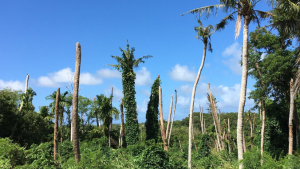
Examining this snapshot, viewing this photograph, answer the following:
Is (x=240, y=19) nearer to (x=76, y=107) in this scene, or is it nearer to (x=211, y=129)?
(x=76, y=107)

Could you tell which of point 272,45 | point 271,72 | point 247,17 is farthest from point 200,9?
point 272,45

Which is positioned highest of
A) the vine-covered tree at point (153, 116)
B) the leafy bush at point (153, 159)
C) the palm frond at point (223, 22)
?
the palm frond at point (223, 22)

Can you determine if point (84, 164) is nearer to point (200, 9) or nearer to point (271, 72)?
point (200, 9)

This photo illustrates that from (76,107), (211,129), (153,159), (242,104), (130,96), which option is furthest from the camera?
(211,129)

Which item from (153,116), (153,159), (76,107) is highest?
(76,107)

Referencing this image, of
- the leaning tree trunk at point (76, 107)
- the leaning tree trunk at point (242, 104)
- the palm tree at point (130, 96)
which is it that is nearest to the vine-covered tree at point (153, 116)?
the palm tree at point (130, 96)

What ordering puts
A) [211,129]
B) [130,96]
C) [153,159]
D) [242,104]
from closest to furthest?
[242,104] → [153,159] → [130,96] → [211,129]

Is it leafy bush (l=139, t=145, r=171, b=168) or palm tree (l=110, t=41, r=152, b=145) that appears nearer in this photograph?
leafy bush (l=139, t=145, r=171, b=168)

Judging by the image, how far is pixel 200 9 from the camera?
10.6 m

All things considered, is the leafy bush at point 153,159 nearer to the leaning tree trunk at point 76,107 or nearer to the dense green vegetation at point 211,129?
the dense green vegetation at point 211,129

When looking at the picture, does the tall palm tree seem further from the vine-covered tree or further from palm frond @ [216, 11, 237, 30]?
the vine-covered tree

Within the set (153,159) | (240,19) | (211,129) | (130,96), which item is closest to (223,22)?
(240,19)

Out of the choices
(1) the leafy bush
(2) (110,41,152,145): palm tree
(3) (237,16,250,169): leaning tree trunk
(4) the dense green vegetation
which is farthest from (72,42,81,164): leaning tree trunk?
(2) (110,41,152,145): palm tree

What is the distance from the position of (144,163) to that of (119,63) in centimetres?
1608
